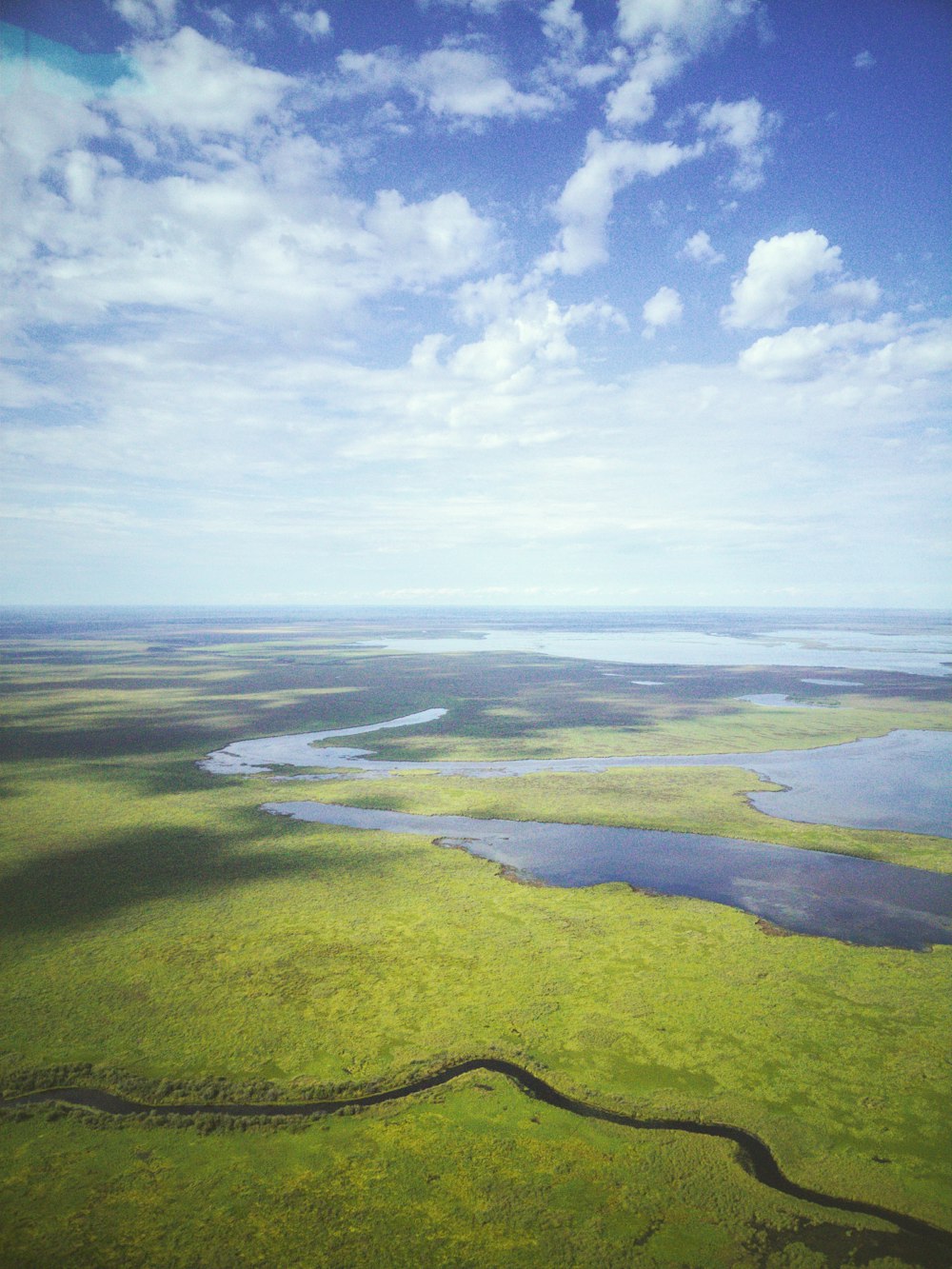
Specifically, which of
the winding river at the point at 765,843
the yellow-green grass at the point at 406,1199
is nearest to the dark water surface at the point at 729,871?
the winding river at the point at 765,843

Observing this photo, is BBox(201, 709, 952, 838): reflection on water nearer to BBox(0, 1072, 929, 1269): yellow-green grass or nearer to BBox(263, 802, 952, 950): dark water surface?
BBox(263, 802, 952, 950): dark water surface

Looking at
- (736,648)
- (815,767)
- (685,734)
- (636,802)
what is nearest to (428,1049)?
(636,802)

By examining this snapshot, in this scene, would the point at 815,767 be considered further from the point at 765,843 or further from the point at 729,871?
the point at 729,871

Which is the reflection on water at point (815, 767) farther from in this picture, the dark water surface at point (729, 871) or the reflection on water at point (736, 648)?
the reflection on water at point (736, 648)

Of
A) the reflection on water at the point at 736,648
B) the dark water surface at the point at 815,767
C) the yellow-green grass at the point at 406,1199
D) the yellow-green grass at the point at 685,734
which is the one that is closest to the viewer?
the yellow-green grass at the point at 406,1199

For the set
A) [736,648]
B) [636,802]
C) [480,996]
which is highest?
[736,648]

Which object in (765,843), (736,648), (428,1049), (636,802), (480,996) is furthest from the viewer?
(736,648)
